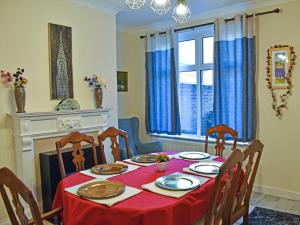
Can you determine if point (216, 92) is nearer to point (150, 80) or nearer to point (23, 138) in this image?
point (150, 80)

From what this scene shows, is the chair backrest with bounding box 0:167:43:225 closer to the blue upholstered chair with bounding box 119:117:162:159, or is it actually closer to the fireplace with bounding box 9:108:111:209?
the fireplace with bounding box 9:108:111:209

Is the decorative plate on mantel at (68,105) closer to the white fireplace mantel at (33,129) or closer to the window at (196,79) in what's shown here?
the white fireplace mantel at (33,129)

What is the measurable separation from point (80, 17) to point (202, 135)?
8.61 feet

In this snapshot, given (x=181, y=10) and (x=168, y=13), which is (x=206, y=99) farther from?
(x=181, y=10)

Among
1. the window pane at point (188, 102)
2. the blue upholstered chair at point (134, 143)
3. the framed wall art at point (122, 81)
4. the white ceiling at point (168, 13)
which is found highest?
the white ceiling at point (168, 13)

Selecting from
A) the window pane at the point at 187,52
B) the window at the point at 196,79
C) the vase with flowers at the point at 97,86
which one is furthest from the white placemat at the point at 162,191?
the window pane at the point at 187,52

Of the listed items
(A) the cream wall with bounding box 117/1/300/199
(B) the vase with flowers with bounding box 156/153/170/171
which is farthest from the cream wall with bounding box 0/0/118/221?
(A) the cream wall with bounding box 117/1/300/199

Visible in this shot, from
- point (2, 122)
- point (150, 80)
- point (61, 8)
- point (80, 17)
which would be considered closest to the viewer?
point (2, 122)

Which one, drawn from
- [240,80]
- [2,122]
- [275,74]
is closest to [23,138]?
[2,122]

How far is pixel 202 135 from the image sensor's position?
4.63m

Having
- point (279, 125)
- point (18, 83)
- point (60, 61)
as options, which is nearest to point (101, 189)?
point (18, 83)

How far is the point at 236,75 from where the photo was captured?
3.96 meters

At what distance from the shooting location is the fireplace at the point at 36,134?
2.96 m

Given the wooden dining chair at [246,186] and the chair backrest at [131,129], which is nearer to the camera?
the wooden dining chair at [246,186]
